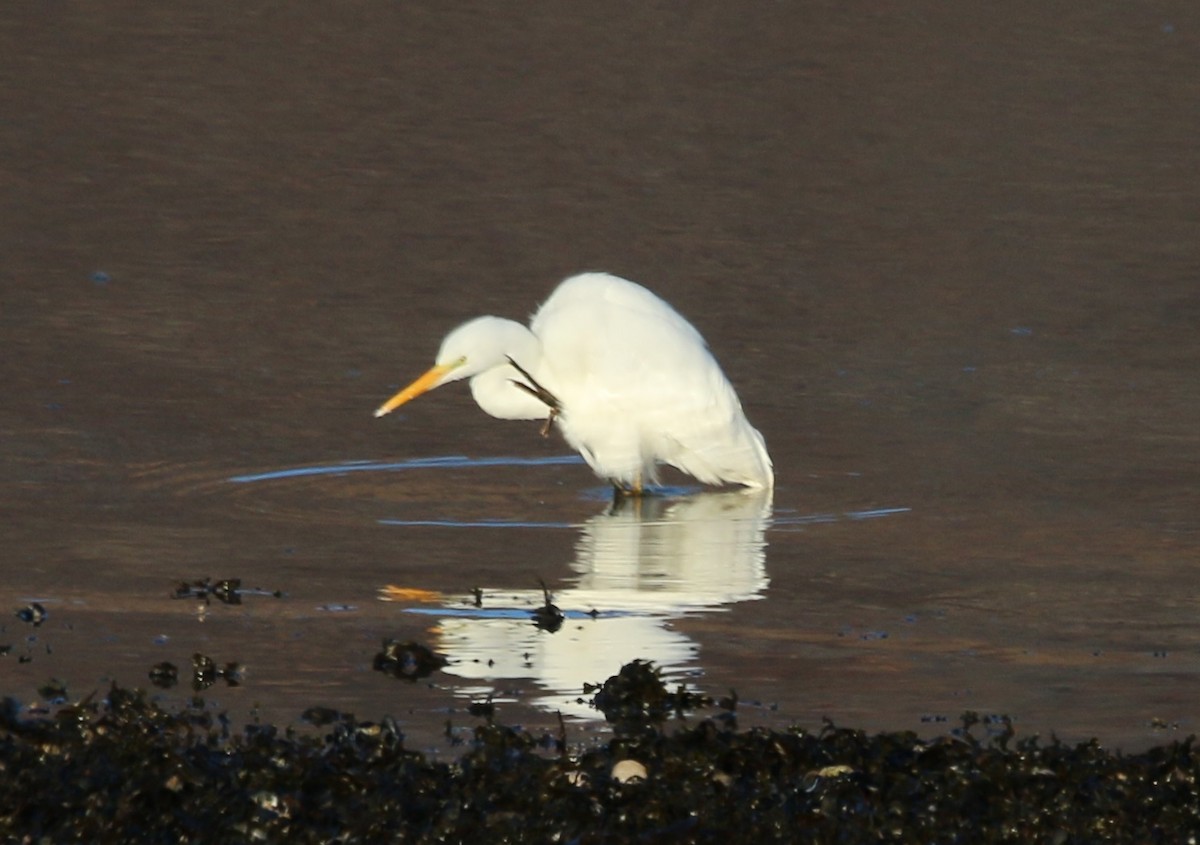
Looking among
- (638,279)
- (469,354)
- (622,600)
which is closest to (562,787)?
(622,600)

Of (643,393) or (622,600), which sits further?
(643,393)

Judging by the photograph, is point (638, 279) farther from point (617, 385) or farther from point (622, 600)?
point (622, 600)

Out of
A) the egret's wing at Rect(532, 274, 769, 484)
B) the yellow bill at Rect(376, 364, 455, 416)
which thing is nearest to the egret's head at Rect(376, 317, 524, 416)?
the yellow bill at Rect(376, 364, 455, 416)

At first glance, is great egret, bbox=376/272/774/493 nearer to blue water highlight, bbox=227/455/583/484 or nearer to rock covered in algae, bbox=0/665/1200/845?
blue water highlight, bbox=227/455/583/484

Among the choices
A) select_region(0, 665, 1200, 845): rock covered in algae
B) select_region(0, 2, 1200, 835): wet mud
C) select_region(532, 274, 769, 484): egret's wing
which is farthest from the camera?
select_region(532, 274, 769, 484): egret's wing

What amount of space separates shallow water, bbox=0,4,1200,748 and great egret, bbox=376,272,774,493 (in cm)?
23

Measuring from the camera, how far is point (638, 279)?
48.2 ft

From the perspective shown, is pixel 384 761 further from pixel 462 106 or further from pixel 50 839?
pixel 462 106

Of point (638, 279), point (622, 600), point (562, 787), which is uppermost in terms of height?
point (638, 279)

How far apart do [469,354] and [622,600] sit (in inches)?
108

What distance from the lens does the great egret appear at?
10.3 meters

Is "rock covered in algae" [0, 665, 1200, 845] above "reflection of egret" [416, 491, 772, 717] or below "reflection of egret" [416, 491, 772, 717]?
below

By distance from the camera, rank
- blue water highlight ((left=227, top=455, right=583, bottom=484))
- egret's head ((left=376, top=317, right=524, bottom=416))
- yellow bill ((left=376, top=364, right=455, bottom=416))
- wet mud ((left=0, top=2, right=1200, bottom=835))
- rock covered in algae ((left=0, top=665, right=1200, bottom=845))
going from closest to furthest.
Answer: rock covered in algae ((left=0, top=665, right=1200, bottom=845))
wet mud ((left=0, top=2, right=1200, bottom=835))
blue water highlight ((left=227, top=455, right=583, bottom=484))
egret's head ((left=376, top=317, right=524, bottom=416))
yellow bill ((left=376, top=364, right=455, bottom=416))

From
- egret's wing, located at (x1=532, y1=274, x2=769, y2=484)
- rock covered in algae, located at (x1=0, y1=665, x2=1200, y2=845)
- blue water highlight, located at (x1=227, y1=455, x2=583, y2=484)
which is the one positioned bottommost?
rock covered in algae, located at (x1=0, y1=665, x2=1200, y2=845)
